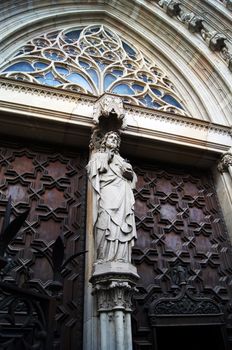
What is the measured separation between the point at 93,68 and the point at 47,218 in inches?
138

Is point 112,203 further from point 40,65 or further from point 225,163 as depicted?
point 40,65

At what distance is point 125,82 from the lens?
21.4 ft

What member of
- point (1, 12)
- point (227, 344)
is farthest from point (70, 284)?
point (1, 12)

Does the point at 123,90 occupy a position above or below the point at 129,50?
below

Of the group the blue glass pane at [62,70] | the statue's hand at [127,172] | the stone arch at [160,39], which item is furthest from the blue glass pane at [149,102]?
the statue's hand at [127,172]

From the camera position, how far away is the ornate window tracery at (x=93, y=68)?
6008 mm

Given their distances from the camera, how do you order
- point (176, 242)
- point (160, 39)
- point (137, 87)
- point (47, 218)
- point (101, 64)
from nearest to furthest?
point (47, 218), point (176, 242), point (137, 87), point (101, 64), point (160, 39)

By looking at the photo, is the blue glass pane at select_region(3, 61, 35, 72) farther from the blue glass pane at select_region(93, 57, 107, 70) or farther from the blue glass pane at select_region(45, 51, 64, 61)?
the blue glass pane at select_region(93, 57, 107, 70)

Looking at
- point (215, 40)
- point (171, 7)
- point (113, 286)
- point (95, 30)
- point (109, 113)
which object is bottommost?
point (113, 286)

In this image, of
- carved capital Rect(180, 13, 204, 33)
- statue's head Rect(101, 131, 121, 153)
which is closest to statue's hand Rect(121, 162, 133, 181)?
statue's head Rect(101, 131, 121, 153)

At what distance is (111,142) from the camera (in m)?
4.39

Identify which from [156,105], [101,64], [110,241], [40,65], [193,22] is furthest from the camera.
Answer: [193,22]

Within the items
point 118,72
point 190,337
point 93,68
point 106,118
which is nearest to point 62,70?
point 93,68

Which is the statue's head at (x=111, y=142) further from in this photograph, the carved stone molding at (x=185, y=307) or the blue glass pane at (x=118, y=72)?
the blue glass pane at (x=118, y=72)
